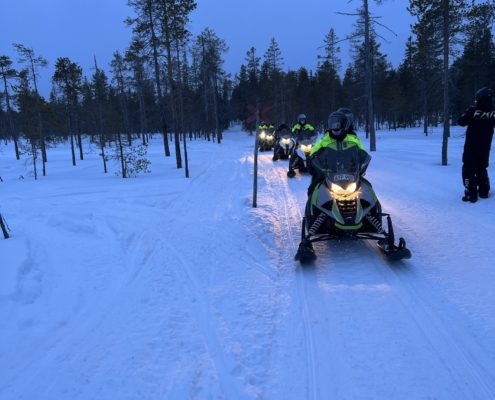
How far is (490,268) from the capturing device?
505 cm

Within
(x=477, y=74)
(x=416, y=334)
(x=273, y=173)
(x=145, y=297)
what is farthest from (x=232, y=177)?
(x=477, y=74)

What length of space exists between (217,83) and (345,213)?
178 feet

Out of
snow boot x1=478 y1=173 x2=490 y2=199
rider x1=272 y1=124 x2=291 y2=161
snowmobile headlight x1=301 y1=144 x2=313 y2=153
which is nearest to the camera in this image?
snow boot x1=478 y1=173 x2=490 y2=199

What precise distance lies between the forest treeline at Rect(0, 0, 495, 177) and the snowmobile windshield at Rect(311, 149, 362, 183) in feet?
10.8

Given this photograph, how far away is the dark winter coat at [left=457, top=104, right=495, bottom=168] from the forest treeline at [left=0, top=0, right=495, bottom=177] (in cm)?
484

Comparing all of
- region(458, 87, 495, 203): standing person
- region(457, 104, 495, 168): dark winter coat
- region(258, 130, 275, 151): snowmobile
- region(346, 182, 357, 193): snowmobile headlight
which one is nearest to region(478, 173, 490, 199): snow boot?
region(458, 87, 495, 203): standing person

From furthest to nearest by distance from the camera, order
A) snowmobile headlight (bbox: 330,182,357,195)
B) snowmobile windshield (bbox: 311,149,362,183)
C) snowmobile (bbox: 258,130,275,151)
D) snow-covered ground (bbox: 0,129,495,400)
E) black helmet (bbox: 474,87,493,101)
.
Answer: snowmobile (bbox: 258,130,275,151), black helmet (bbox: 474,87,493,101), snowmobile windshield (bbox: 311,149,362,183), snowmobile headlight (bbox: 330,182,357,195), snow-covered ground (bbox: 0,129,495,400)

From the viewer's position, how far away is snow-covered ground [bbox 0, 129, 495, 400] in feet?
10.2

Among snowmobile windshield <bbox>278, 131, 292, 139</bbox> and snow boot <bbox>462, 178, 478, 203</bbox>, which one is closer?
snow boot <bbox>462, 178, 478, 203</bbox>

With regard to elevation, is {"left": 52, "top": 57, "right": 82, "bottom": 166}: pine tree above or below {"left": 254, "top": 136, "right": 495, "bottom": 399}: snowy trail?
above

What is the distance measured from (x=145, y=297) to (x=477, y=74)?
46449 millimetres

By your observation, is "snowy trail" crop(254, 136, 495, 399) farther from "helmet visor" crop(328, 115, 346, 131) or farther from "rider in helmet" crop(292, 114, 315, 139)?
"rider in helmet" crop(292, 114, 315, 139)

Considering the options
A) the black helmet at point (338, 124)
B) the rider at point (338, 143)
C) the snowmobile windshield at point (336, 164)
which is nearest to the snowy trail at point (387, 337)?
the snowmobile windshield at point (336, 164)

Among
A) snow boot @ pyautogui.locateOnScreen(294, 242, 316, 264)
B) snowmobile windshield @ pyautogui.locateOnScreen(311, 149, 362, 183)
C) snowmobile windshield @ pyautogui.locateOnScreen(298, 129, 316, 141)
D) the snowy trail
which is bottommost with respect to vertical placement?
the snowy trail
